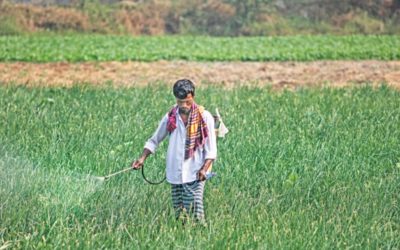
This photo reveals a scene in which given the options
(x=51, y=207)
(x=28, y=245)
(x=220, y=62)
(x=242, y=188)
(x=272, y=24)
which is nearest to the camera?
(x=28, y=245)

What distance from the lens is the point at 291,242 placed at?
5367 millimetres

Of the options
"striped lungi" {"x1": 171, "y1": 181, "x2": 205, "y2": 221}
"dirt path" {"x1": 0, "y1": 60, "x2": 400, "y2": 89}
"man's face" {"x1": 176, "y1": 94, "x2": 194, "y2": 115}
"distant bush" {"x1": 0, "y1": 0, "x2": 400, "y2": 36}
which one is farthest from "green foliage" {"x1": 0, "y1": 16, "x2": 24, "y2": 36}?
"man's face" {"x1": 176, "y1": 94, "x2": 194, "y2": 115}

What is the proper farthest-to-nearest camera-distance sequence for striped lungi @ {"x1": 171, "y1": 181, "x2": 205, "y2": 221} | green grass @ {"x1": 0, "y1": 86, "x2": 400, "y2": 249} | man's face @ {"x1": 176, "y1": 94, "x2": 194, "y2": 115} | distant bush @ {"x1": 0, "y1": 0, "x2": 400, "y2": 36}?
1. distant bush @ {"x1": 0, "y1": 0, "x2": 400, "y2": 36}
2. striped lungi @ {"x1": 171, "y1": 181, "x2": 205, "y2": 221}
3. man's face @ {"x1": 176, "y1": 94, "x2": 194, "y2": 115}
4. green grass @ {"x1": 0, "y1": 86, "x2": 400, "y2": 249}

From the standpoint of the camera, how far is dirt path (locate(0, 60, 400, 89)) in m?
17.5

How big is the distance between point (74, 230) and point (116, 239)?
1.30 feet

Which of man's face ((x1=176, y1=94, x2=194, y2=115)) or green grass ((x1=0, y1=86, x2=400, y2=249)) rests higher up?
man's face ((x1=176, y1=94, x2=194, y2=115))

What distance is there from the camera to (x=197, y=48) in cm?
2506

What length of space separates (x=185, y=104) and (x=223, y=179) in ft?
5.05

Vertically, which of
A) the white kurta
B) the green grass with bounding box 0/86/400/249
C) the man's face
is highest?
the man's face

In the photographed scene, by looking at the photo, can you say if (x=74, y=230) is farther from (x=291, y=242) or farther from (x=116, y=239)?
(x=291, y=242)

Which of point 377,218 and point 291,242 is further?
point 377,218

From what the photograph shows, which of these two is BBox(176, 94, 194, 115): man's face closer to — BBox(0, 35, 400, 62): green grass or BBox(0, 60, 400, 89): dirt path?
BBox(0, 60, 400, 89): dirt path

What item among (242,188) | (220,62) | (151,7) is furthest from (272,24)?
(242,188)

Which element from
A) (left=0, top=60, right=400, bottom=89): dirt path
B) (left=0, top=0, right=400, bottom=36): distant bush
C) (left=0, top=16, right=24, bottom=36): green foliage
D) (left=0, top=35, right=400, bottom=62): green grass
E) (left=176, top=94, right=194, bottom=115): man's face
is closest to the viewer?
(left=176, top=94, right=194, bottom=115): man's face
